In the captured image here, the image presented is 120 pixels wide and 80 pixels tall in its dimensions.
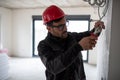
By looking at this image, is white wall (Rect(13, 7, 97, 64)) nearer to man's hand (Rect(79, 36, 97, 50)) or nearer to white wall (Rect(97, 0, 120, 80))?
white wall (Rect(97, 0, 120, 80))

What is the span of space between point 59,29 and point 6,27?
6.83 metres

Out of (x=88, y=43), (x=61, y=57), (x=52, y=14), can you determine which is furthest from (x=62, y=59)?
(x=52, y=14)

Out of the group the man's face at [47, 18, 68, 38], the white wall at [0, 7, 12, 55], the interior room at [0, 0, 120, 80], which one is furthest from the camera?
the white wall at [0, 7, 12, 55]

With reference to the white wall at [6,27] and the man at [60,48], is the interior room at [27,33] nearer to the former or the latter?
the white wall at [6,27]

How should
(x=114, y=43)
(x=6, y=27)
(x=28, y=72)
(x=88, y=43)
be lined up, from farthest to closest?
(x=6, y=27) < (x=28, y=72) < (x=114, y=43) < (x=88, y=43)

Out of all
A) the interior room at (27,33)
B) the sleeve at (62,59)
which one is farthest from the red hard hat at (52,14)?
the interior room at (27,33)

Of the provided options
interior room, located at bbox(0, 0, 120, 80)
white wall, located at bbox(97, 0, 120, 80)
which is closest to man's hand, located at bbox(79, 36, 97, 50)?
white wall, located at bbox(97, 0, 120, 80)

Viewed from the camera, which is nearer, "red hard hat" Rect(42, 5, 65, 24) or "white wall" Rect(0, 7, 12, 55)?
"red hard hat" Rect(42, 5, 65, 24)

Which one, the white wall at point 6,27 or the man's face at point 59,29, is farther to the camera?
the white wall at point 6,27

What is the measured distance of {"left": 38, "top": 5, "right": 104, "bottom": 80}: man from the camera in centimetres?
109

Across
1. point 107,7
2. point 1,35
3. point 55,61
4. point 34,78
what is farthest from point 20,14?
point 55,61

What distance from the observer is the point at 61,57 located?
1092mm

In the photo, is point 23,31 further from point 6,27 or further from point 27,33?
point 6,27

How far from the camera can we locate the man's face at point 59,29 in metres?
1.27
